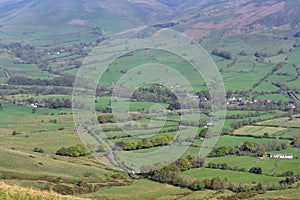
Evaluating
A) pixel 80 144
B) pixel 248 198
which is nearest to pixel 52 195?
pixel 248 198

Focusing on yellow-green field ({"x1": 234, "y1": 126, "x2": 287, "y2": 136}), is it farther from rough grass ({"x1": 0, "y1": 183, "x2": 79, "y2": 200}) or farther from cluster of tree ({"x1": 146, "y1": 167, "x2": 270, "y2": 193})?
rough grass ({"x1": 0, "y1": 183, "x2": 79, "y2": 200})

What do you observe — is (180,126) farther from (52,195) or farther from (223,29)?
(223,29)

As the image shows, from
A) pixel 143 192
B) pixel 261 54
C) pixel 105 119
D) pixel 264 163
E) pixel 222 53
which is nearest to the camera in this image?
pixel 143 192

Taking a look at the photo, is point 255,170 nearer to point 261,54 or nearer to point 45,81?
point 45,81

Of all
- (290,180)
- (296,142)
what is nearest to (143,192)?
(290,180)

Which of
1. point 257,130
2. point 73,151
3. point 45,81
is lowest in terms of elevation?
point 73,151

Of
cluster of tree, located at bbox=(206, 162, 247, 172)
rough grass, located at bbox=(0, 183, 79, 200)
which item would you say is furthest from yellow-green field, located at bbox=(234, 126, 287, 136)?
rough grass, located at bbox=(0, 183, 79, 200)

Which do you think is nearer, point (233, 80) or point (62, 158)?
point (62, 158)
